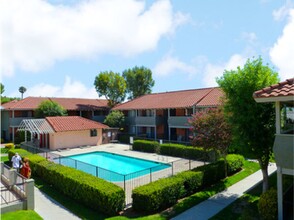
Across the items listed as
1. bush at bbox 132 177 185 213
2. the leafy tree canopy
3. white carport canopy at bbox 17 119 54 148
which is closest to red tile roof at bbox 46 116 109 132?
white carport canopy at bbox 17 119 54 148

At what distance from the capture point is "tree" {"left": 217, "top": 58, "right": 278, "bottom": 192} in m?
12.3

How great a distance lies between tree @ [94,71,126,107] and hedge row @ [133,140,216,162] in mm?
21339

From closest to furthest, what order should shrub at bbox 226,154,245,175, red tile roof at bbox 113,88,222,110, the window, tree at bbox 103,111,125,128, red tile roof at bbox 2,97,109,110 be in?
1. shrub at bbox 226,154,245,175
2. red tile roof at bbox 113,88,222,110
3. the window
4. tree at bbox 103,111,125,128
5. red tile roof at bbox 2,97,109,110

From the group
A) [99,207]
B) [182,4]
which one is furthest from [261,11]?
[99,207]

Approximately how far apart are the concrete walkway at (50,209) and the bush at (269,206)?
887 cm

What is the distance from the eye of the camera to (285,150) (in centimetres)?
896

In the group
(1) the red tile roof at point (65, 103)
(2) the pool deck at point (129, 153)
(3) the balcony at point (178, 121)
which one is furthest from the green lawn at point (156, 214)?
(1) the red tile roof at point (65, 103)

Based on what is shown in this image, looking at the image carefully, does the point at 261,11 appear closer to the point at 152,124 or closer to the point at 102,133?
the point at 152,124

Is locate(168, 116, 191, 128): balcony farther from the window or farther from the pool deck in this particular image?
the window

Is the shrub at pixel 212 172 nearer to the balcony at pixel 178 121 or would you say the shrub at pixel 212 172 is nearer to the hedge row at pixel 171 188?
the hedge row at pixel 171 188

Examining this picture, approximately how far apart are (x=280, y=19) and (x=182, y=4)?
4671mm

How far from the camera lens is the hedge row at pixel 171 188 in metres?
12.6

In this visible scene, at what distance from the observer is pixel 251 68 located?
1309 cm

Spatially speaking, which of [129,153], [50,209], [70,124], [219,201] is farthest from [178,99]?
[50,209]
